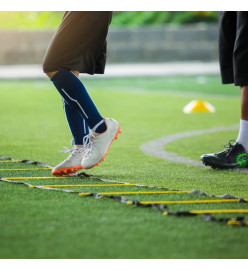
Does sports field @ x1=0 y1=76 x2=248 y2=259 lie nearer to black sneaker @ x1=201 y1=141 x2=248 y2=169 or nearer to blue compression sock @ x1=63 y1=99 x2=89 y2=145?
black sneaker @ x1=201 y1=141 x2=248 y2=169

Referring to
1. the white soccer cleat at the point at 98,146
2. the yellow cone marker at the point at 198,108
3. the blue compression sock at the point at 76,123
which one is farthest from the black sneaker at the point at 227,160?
the yellow cone marker at the point at 198,108

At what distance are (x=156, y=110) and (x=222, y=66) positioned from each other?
16.0 feet

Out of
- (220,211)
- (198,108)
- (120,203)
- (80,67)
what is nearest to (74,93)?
(80,67)

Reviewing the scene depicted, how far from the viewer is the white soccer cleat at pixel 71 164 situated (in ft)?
15.9

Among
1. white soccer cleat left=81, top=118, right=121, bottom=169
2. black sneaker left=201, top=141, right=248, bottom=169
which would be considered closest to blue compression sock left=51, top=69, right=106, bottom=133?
white soccer cleat left=81, top=118, right=121, bottom=169

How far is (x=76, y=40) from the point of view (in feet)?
15.5

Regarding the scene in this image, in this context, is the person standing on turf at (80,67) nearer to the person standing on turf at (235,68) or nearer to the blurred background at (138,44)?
the person standing on turf at (235,68)

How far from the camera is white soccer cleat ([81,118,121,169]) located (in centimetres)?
Result: 480

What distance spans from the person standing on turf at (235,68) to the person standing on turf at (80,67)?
35.3 inches

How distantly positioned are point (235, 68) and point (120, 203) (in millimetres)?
2005

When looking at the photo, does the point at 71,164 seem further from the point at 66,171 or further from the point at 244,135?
the point at 244,135

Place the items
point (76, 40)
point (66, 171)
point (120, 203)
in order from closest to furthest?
point (120, 203) → point (76, 40) → point (66, 171)

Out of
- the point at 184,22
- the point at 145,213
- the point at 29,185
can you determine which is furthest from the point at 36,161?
the point at 184,22

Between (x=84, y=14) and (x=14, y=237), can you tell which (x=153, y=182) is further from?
(x=14, y=237)
